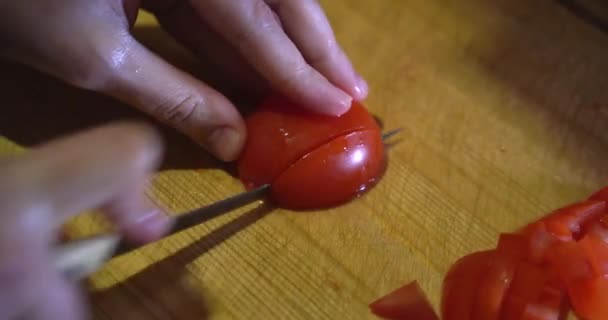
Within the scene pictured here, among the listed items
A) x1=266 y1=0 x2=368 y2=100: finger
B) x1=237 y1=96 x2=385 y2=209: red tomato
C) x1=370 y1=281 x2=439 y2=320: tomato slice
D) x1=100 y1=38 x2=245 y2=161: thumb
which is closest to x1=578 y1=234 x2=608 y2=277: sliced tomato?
x1=370 y1=281 x2=439 y2=320: tomato slice

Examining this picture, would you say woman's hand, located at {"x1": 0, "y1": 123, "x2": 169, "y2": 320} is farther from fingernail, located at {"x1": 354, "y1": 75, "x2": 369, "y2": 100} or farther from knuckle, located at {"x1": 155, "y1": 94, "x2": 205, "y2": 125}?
fingernail, located at {"x1": 354, "y1": 75, "x2": 369, "y2": 100}

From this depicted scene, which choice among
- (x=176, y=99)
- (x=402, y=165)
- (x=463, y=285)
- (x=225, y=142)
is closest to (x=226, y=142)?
(x=225, y=142)

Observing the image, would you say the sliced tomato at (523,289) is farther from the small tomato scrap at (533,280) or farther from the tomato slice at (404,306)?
the tomato slice at (404,306)

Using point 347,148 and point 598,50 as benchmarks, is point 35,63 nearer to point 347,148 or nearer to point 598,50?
point 347,148

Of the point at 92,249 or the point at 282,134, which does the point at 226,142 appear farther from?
the point at 92,249

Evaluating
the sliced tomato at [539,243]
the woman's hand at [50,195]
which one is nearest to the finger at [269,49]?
the sliced tomato at [539,243]

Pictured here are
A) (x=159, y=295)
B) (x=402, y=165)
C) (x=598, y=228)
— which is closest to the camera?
(x=159, y=295)

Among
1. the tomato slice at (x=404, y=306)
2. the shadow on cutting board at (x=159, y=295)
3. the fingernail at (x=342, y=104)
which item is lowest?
the tomato slice at (x=404, y=306)
